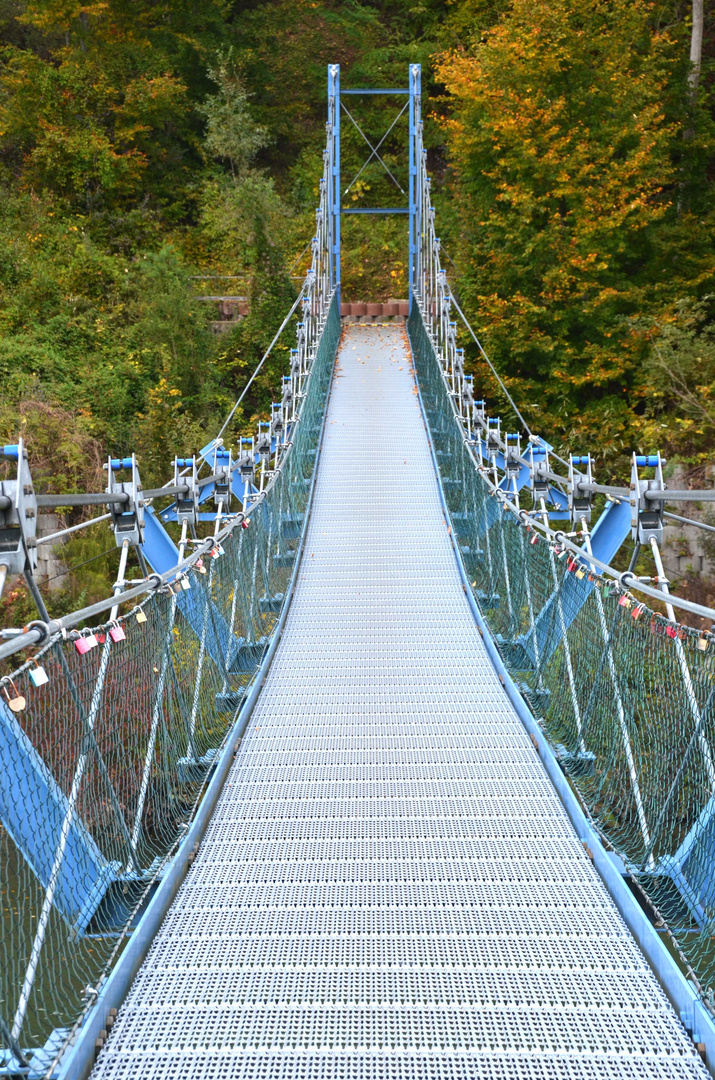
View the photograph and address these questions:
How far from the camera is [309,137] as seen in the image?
17.1 meters

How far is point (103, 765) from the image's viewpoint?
2367mm

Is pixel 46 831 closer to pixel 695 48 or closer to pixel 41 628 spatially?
pixel 41 628

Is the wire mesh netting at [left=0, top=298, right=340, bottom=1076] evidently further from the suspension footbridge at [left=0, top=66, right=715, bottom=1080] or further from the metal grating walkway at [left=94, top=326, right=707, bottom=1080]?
the metal grating walkway at [left=94, top=326, right=707, bottom=1080]

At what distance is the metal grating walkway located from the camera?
1.92 m

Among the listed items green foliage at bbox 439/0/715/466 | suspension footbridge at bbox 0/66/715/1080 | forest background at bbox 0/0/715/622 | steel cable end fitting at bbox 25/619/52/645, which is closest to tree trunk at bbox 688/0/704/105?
forest background at bbox 0/0/715/622

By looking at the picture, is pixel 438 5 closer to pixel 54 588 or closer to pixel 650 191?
pixel 650 191

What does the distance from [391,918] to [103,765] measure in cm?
100

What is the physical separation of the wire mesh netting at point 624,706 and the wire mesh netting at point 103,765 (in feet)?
5.09

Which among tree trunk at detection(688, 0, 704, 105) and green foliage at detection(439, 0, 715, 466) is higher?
tree trunk at detection(688, 0, 704, 105)

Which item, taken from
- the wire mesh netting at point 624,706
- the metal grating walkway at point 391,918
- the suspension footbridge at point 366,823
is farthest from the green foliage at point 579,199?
the metal grating walkway at point 391,918

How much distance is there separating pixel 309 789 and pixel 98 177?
44.2ft

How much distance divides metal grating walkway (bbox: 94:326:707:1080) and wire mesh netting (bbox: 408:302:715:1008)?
181mm

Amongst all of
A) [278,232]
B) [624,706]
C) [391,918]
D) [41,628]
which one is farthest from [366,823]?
[278,232]

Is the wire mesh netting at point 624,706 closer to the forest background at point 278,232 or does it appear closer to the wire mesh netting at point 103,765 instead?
the wire mesh netting at point 103,765
